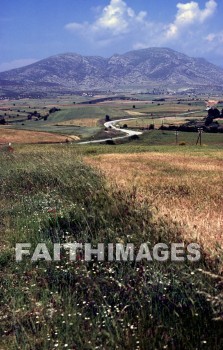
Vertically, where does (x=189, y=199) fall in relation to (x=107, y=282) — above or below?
below

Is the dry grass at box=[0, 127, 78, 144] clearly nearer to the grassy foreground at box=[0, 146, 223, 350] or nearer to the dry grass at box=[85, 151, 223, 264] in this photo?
the dry grass at box=[85, 151, 223, 264]

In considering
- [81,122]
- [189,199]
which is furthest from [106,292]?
[81,122]

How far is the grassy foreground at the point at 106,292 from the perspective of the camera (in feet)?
17.1

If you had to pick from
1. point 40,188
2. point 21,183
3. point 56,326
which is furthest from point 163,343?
point 21,183

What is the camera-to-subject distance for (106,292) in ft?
20.6

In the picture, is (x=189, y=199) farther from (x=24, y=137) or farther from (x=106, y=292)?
(x=24, y=137)

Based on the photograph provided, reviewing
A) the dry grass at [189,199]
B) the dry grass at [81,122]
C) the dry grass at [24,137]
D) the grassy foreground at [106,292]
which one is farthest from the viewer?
the dry grass at [81,122]

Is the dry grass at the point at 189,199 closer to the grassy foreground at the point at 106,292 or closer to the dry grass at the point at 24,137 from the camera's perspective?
the grassy foreground at the point at 106,292

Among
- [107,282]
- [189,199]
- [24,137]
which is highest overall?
[107,282]

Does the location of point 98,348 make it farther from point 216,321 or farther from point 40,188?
point 40,188

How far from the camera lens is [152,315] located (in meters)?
5.58

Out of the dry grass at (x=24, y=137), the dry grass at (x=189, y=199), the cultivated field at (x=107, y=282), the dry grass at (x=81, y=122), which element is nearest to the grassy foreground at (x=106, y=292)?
the cultivated field at (x=107, y=282)

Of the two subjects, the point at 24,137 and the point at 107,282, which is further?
the point at 24,137

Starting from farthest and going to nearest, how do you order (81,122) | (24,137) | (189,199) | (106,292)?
(81,122) → (24,137) → (189,199) → (106,292)
